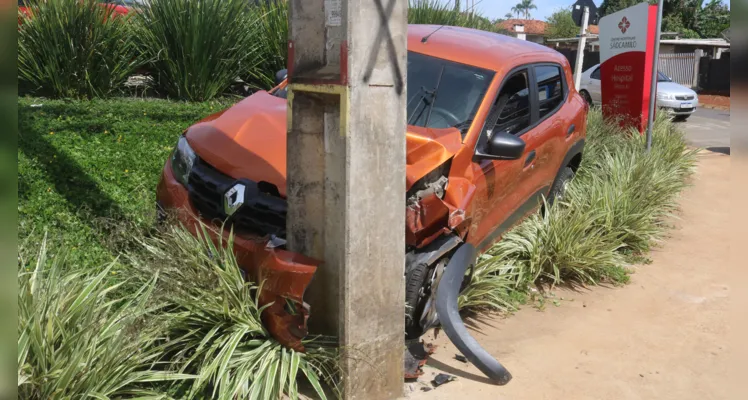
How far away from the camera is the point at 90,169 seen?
6434 millimetres

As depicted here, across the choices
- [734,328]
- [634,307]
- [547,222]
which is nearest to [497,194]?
[547,222]

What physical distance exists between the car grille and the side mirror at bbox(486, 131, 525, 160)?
1.62m

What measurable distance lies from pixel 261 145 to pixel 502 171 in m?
1.87

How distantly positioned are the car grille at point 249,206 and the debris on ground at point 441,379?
124cm

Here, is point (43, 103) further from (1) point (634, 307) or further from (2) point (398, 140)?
(1) point (634, 307)

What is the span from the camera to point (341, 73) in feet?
11.1

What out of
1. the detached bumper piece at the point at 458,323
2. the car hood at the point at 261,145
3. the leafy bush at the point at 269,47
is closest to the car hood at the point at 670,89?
the leafy bush at the point at 269,47

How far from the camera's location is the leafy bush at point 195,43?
948 centimetres

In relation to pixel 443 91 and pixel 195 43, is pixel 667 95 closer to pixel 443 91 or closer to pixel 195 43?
pixel 195 43

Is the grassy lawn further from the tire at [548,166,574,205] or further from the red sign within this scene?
the red sign

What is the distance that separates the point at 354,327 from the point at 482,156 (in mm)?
1818

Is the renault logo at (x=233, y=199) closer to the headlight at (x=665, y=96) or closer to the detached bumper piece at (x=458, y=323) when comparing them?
the detached bumper piece at (x=458, y=323)

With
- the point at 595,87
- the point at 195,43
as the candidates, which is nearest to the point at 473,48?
the point at 195,43

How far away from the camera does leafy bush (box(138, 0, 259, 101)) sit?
373 inches
